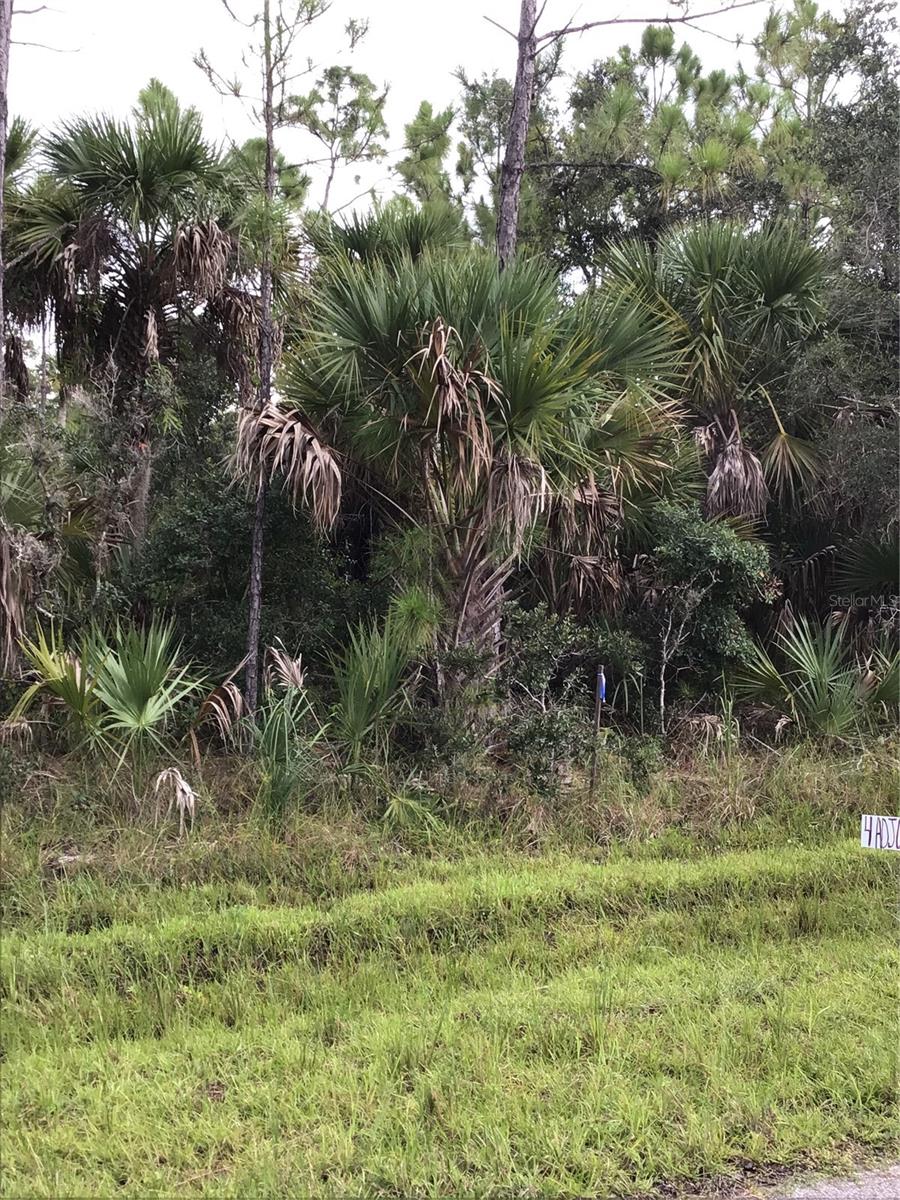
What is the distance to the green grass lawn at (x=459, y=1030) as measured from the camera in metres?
3.48

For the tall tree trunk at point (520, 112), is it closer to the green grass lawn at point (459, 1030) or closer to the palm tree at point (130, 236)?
the palm tree at point (130, 236)

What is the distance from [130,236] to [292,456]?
3.55 m

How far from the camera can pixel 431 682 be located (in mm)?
7828

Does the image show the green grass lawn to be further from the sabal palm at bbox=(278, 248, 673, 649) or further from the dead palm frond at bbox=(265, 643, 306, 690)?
the sabal palm at bbox=(278, 248, 673, 649)

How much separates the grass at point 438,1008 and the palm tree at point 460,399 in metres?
2.29

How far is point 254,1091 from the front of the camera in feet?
12.7


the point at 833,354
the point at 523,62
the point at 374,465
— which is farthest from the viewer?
the point at 523,62

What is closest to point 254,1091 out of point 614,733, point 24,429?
point 614,733

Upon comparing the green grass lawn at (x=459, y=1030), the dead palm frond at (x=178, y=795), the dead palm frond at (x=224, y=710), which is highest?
the dead palm frond at (x=224, y=710)

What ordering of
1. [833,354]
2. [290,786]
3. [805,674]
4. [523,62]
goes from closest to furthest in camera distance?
1. [290,786]
2. [805,674]
3. [833,354]
4. [523,62]

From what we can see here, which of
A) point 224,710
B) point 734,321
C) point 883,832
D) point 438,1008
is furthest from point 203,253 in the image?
point 883,832

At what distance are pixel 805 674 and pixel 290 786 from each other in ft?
16.0

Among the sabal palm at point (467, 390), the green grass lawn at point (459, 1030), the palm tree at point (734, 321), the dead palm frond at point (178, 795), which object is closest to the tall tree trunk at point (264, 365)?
the sabal palm at point (467, 390)

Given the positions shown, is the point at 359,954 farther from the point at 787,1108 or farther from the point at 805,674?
the point at 805,674
